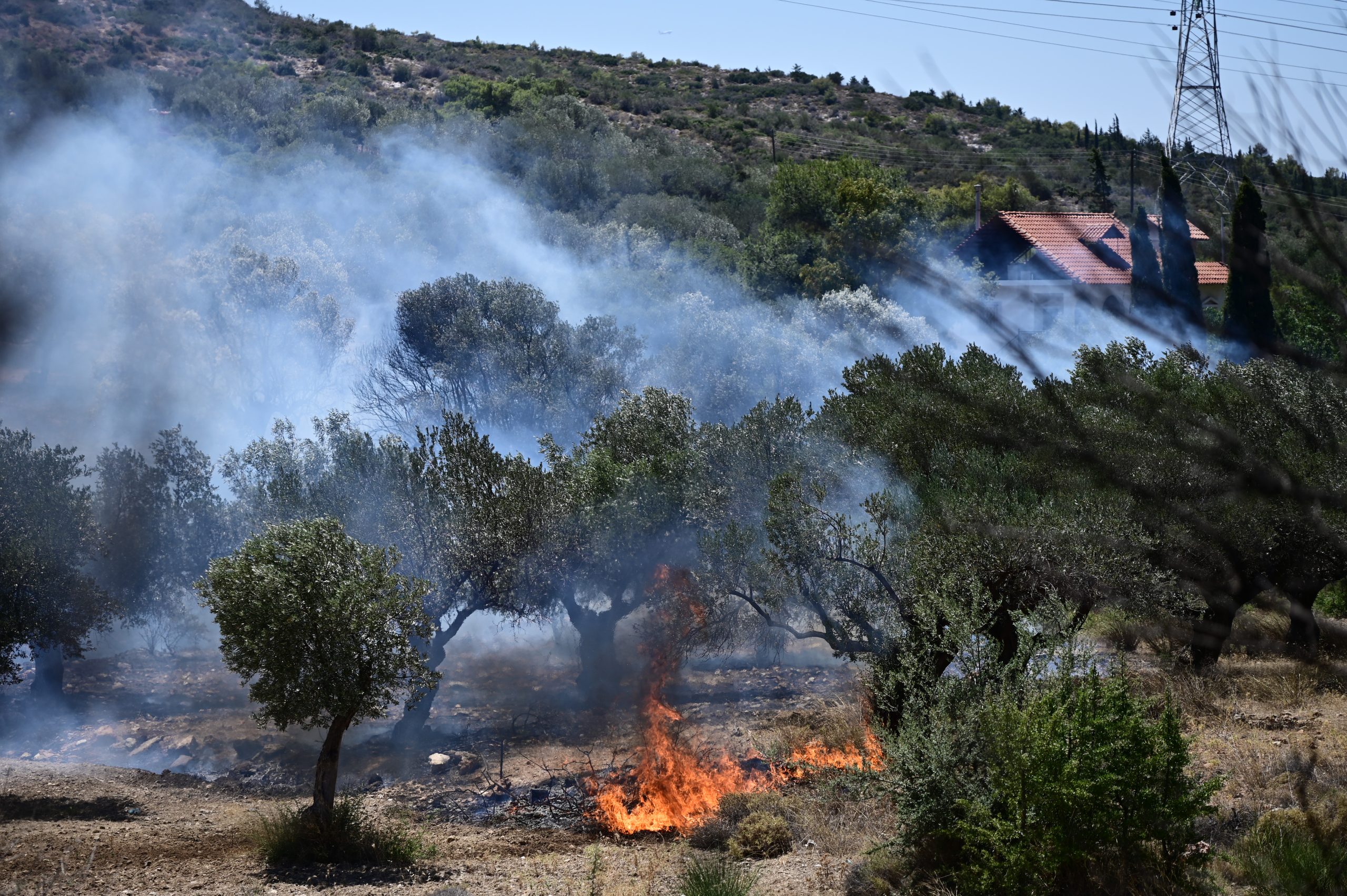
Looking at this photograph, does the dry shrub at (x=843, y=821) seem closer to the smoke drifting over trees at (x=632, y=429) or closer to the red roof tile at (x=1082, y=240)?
the smoke drifting over trees at (x=632, y=429)

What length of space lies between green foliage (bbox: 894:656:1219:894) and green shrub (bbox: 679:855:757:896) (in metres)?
2.41

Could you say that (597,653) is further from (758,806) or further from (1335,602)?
(1335,602)

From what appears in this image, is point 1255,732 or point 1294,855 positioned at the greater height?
point 1294,855

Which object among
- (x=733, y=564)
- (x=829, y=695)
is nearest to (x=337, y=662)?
(x=733, y=564)

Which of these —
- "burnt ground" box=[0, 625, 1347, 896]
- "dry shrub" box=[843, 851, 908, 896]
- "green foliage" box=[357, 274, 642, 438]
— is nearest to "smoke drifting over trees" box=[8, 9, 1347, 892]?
"green foliage" box=[357, 274, 642, 438]

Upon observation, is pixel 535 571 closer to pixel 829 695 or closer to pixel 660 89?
pixel 829 695

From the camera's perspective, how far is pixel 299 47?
78.4 m

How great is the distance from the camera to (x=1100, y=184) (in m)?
3.45

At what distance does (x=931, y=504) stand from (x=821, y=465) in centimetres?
366

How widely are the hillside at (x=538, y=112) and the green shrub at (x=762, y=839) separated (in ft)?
76.3

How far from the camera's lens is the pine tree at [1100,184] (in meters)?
2.97

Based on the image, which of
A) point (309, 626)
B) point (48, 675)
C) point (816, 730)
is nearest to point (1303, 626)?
point (309, 626)

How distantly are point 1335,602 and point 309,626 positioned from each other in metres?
19.7

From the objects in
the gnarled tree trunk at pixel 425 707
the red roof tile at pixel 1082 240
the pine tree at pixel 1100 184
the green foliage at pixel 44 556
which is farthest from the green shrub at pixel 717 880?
the green foliage at pixel 44 556
